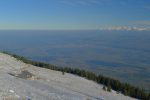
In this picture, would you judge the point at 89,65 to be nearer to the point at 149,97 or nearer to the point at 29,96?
the point at 149,97

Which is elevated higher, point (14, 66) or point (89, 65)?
point (14, 66)

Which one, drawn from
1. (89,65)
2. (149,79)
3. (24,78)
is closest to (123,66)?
(89,65)

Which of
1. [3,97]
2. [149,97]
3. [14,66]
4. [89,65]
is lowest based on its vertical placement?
[89,65]

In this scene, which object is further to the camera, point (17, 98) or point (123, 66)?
point (123, 66)

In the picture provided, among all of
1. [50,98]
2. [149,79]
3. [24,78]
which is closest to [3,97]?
[50,98]

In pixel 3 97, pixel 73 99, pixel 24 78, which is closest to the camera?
pixel 3 97

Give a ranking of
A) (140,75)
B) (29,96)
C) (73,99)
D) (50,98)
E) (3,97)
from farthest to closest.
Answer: (140,75) < (73,99) < (50,98) < (29,96) < (3,97)
